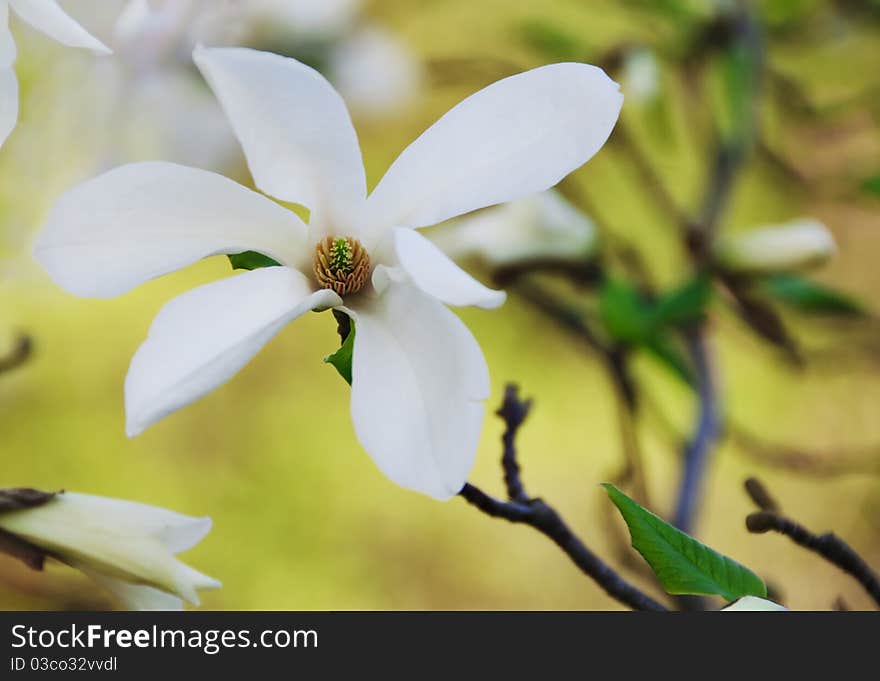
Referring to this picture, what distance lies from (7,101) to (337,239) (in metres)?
0.08

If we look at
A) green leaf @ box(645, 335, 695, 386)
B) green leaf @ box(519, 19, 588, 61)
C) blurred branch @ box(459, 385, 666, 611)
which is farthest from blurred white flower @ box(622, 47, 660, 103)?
blurred branch @ box(459, 385, 666, 611)

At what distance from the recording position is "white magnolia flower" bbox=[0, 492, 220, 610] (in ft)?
0.74

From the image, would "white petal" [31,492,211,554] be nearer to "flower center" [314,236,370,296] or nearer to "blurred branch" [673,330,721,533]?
"flower center" [314,236,370,296]

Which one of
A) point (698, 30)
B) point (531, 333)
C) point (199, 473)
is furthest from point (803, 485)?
point (199, 473)

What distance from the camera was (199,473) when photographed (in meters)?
0.73

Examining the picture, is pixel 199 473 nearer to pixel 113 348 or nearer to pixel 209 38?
pixel 113 348

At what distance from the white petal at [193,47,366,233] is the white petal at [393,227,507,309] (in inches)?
1.5

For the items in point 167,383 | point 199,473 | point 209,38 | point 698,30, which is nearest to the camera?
point 167,383

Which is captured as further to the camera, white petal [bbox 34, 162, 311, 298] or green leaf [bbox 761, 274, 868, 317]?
green leaf [bbox 761, 274, 868, 317]

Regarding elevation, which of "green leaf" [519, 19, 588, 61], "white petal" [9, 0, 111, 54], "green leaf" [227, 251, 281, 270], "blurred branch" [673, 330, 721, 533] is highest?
"green leaf" [519, 19, 588, 61]

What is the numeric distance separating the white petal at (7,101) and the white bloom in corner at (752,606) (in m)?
0.19

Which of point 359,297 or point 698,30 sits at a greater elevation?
point 698,30

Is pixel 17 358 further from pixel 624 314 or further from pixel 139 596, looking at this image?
pixel 624 314
